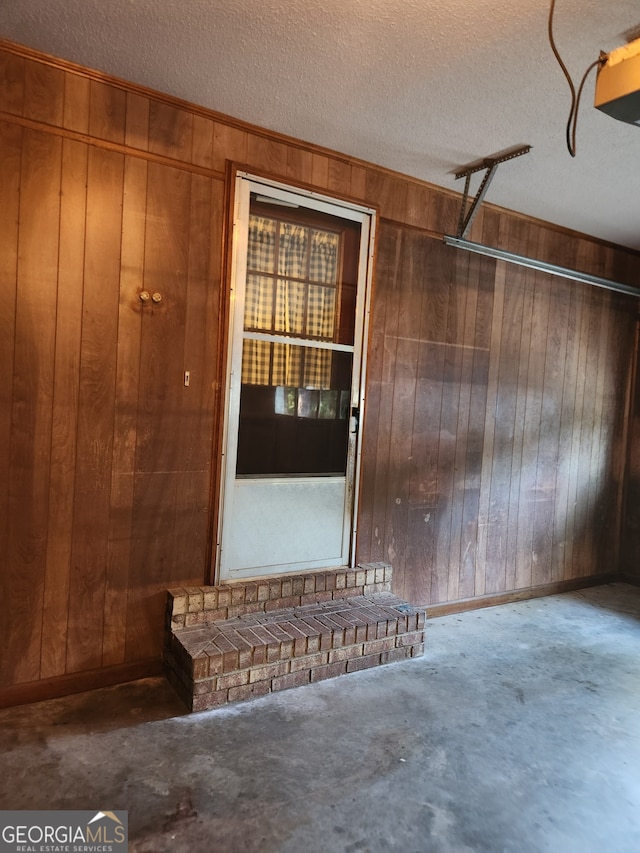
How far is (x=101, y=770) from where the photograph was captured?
196cm

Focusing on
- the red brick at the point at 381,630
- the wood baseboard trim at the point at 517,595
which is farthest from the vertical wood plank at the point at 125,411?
the wood baseboard trim at the point at 517,595

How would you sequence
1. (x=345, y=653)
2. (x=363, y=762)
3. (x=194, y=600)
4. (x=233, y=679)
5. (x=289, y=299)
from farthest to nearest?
(x=289, y=299)
(x=345, y=653)
(x=194, y=600)
(x=233, y=679)
(x=363, y=762)

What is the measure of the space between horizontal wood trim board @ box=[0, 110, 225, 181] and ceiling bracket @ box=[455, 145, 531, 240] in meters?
1.50

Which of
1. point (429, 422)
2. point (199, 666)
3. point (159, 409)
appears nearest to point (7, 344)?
point (159, 409)

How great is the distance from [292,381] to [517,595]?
2541mm

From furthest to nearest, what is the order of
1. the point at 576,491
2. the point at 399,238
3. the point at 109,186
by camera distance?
the point at 576,491
the point at 399,238
the point at 109,186

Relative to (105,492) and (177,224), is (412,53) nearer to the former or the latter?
(177,224)

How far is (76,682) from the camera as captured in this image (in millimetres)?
2473

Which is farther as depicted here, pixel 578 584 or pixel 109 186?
pixel 578 584

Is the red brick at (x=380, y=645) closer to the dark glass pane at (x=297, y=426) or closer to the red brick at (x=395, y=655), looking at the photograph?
the red brick at (x=395, y=655)

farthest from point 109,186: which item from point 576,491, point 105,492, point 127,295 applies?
point 576,491

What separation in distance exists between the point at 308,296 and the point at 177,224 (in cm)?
82

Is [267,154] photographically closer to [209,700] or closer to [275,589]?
[275,589]

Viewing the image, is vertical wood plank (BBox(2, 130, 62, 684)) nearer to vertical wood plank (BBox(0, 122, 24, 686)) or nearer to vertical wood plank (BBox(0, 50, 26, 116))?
vertical wood plank (BBox(0, 122, 24, 686))
